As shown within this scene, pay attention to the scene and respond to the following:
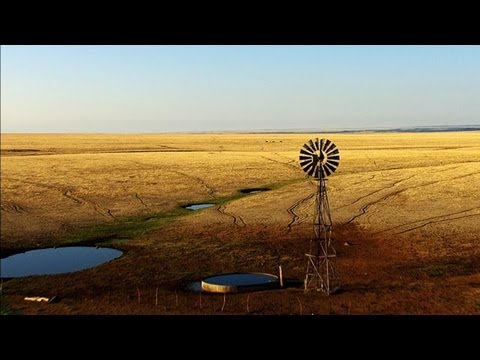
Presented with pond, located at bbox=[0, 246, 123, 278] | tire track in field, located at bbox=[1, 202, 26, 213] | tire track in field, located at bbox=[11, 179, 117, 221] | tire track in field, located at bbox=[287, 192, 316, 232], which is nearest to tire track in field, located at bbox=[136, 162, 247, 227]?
tire track in field, located at bbox=[287, 192, 316, 232]

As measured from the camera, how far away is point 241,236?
19.7 metres

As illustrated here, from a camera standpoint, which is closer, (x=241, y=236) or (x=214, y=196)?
(x=241, y=236)

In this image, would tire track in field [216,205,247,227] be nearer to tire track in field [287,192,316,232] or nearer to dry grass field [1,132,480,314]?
dry grass field [1,132,480,314]

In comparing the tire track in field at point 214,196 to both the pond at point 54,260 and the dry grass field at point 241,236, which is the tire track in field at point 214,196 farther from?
the pond at point 54,260

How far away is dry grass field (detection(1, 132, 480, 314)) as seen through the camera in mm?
12320

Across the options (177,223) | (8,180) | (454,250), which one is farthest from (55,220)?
(454,250)

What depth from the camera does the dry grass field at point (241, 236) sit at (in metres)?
12.3

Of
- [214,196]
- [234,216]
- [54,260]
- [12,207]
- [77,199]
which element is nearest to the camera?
[54,260]

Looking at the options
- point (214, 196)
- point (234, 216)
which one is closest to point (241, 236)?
point (234, 216)

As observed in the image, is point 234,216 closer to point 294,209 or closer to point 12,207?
point 294,209
